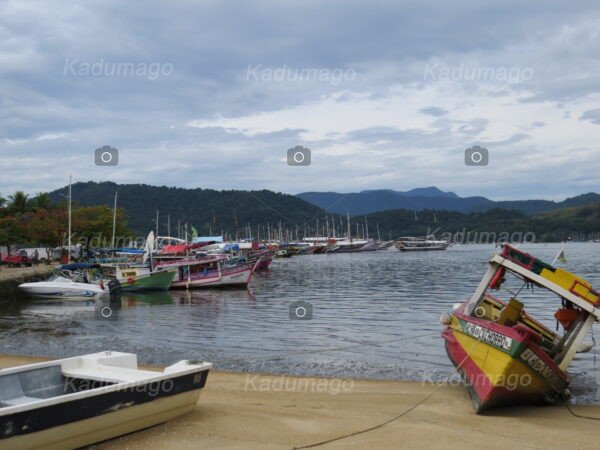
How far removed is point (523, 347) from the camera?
11.7 m

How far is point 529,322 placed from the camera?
16094 mm

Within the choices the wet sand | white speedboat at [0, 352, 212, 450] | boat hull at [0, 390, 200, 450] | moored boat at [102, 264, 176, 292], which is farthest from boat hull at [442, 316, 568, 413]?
moored boat at [102, 264, 176, 292]

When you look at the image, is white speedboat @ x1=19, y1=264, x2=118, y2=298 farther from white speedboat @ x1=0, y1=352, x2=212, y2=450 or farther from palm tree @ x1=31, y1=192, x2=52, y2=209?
palm tree @ x1=31, y1=192, x2=52, y2=209

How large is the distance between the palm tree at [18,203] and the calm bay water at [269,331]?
48040mm

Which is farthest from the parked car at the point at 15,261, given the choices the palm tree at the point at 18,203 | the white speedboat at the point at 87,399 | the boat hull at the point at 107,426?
the boat hull at the point at 107,426

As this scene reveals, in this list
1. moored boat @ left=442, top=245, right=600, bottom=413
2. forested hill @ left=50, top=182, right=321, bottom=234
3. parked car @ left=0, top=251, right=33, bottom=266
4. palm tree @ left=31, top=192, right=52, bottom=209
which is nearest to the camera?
moored boat @ left=442, top=245, right=600, bottom=413

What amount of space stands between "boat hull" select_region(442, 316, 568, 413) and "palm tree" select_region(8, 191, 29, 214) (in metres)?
83.4

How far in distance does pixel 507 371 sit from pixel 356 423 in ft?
10.1

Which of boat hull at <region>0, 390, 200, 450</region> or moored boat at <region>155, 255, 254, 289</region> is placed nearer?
boat hull at <region>0, 390, 200, 450</region>

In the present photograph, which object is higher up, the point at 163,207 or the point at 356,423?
the point at 163,207

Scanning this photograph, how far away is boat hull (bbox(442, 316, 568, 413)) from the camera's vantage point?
11875 mm

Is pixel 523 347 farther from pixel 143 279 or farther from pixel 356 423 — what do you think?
pixel 143 279

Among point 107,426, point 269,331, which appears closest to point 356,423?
point 107,426

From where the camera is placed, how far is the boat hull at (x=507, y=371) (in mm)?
11875
